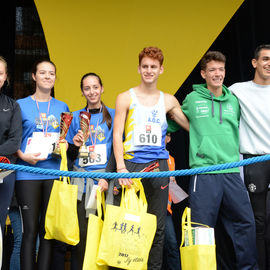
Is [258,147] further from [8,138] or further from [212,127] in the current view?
[8,138]

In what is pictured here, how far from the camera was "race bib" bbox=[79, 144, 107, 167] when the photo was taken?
9.05ft

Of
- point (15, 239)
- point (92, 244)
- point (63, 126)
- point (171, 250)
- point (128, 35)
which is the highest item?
point (128, 35)

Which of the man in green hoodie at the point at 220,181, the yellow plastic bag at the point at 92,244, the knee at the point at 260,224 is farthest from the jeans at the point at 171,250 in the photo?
the yellow plastic bag at the point at 92,244

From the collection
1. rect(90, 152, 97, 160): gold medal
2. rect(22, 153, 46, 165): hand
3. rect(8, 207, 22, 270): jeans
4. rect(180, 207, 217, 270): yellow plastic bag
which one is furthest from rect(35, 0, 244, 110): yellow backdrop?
rect(180, 207, 217, 270): yellow plastic bag

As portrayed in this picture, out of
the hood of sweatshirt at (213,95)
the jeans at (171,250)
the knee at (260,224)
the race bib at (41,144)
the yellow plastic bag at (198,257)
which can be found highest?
the hood of sweatshirt at (213,95)

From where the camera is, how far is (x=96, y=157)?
2.77 meters

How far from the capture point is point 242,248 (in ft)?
8.70

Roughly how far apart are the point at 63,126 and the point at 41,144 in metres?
0.18

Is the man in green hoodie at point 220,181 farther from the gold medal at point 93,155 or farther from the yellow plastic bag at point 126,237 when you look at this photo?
the gold medal at point 93,155

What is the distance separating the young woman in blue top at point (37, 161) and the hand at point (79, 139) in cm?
12

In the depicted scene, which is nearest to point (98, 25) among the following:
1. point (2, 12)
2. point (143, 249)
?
point (2, 12)

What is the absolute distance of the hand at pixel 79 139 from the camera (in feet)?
8.98

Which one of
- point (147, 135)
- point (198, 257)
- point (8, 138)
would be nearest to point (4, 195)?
point (8, 138)

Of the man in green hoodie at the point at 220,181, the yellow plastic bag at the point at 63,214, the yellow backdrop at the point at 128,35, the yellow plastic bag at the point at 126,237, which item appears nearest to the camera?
the yellow plastic bag at the point at 126,237
